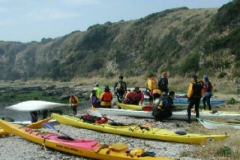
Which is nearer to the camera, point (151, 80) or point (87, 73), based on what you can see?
point (151, 80)

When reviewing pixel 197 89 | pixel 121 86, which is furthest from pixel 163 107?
pixel 121 86

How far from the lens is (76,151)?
30.8 ft

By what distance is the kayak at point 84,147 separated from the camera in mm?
8320

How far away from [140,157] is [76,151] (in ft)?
7.26

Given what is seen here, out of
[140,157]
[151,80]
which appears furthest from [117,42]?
[140,157]

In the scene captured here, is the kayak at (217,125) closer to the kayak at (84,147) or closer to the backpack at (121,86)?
the kayak at (84,147)

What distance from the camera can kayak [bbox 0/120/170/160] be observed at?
8.32 metres

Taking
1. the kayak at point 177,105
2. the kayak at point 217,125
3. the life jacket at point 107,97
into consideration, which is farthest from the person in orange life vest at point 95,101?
the kayak at point 217,125

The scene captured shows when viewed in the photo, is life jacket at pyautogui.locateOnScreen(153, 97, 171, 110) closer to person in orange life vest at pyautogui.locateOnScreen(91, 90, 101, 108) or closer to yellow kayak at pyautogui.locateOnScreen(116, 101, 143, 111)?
yellow kayak at pyautogui.locateOnScreen(116, 101, 143, 111)

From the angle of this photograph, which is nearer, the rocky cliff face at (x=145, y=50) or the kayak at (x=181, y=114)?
the kayak at (x=181, y=114)

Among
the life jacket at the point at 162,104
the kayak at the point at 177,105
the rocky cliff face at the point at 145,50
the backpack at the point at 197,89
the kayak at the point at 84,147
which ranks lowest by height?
the kayak at the point at 84,147

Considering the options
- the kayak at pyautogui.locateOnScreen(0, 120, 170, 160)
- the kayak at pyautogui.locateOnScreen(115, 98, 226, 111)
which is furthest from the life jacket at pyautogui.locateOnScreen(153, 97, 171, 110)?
the kayak at pyautogui.locateOnScreen(0, 120, 170, 160)

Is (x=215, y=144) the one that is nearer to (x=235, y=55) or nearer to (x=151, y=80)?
(x=151, y=80)

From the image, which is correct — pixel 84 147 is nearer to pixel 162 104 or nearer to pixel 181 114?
pixel 162 104
